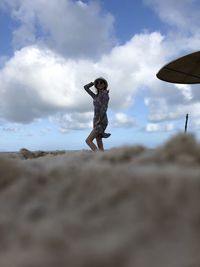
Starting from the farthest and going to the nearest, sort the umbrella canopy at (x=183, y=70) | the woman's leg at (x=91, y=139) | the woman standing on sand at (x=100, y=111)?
the umbrella canopy at (x=183, y=70) < the woman standing on sand at (x=100, y=111) < the woman's leg at (x=91, y=139)

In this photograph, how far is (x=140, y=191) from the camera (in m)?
1.49

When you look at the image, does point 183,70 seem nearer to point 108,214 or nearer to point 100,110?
point 100,110

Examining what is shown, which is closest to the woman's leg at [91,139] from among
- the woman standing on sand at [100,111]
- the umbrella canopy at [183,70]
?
the woman standing on sand at [100,111]

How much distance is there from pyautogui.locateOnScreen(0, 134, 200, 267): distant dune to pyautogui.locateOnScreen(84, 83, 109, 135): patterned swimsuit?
5.23 m

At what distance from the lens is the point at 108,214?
142 cm

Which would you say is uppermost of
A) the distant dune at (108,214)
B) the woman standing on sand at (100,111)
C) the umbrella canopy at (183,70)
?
the umbrella canopy at (183,70)

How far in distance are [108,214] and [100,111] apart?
5.86 m

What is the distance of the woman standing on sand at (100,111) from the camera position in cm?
718

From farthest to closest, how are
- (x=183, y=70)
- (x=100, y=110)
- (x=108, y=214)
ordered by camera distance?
(x=183, y=70), (x=100, y=110), (x=108, y=214)

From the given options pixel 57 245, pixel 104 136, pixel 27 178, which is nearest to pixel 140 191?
pixel 57 245

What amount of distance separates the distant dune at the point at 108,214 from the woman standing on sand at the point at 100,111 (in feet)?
17.0

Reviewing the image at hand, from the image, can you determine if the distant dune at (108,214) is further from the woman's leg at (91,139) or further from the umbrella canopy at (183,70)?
the umbrella canopy at (183,70)

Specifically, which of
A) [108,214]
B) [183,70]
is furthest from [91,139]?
[108,214]

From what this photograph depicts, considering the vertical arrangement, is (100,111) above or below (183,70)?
below
